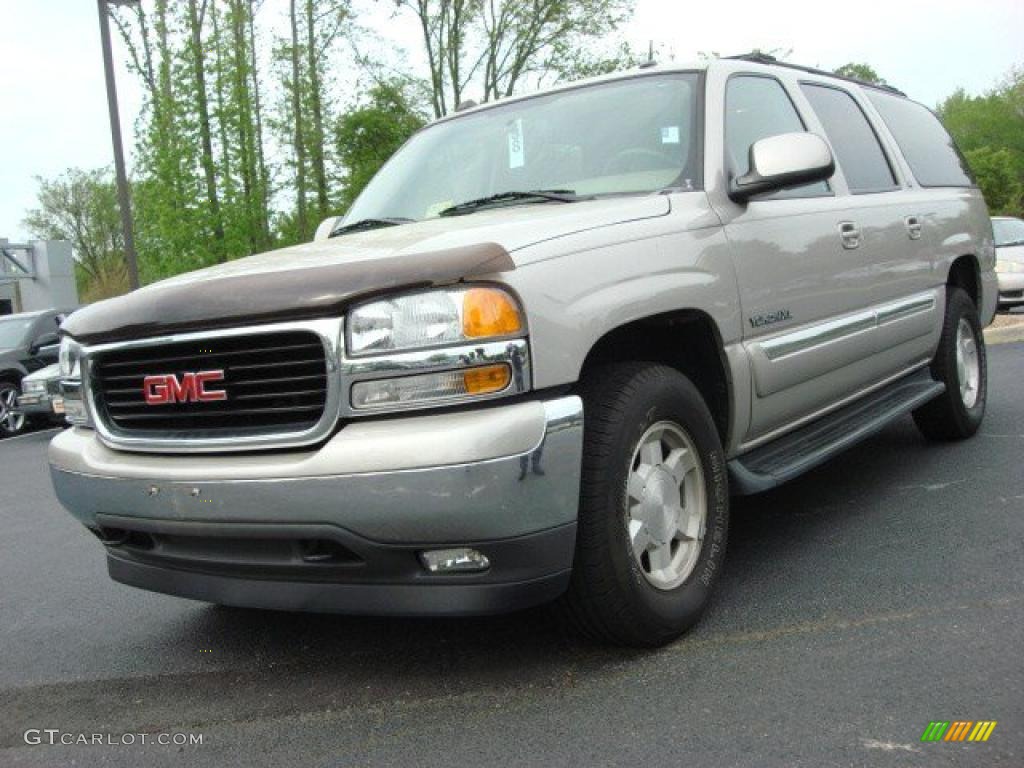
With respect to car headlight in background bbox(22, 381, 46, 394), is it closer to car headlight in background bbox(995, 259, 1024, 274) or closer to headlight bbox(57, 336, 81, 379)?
headlight bbox(57, 336, 81, 379)

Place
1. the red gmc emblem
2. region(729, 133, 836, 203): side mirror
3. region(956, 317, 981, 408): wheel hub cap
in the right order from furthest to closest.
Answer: region(956, 317, 981, 408): wheel hub cap
region(729, 133, 836, 203): side mirror
the red gmc emblem

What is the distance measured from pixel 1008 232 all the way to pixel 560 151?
1230 centimetres

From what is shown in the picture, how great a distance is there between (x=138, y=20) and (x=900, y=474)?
19882mm

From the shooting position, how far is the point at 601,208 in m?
3.05

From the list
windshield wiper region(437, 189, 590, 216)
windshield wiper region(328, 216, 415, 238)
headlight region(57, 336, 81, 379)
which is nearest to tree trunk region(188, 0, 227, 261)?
windshield wiper region(328, 216, 415, 238)

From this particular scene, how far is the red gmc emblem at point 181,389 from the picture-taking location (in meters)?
2.61

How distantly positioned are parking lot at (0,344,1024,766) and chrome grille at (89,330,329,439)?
0.80 metres

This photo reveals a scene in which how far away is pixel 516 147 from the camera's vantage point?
3949mm

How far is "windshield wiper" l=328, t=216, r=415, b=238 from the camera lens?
12.7 ft

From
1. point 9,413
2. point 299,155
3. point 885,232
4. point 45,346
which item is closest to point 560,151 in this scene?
point 885,232

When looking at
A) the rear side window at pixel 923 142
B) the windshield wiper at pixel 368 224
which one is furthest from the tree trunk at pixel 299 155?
the windshield wiper at pixel 368 224

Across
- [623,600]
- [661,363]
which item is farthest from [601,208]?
[623,600]

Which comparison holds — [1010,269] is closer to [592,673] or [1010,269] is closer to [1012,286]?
[1012,286]

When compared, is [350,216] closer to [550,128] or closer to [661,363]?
[550,128]
